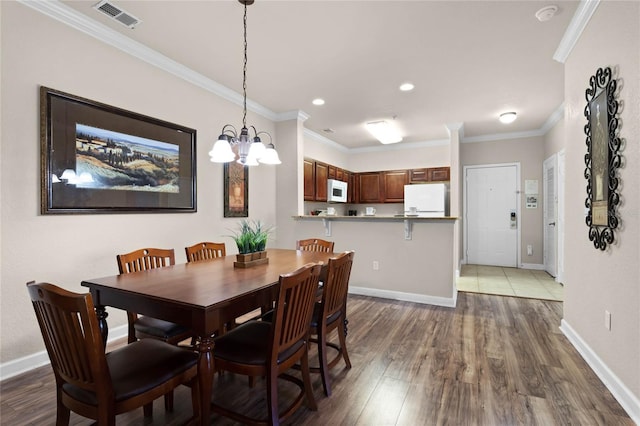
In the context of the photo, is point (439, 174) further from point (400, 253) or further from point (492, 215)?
point (400, 253)

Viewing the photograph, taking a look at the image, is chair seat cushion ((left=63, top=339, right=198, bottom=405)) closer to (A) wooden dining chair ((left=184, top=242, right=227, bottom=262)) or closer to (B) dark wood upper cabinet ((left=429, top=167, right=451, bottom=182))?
(A) wooden dining chair ((left=184, top=242, right=227, bottom=262))

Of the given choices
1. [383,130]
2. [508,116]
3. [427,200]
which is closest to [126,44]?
[383,130]

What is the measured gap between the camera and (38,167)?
7.50ft

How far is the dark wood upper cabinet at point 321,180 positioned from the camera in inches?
224

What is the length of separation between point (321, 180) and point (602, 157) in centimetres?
414

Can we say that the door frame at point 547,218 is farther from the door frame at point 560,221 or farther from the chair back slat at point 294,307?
the chair back slat at point 294,307

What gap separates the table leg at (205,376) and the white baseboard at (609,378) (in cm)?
225

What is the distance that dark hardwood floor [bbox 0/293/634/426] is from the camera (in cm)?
177

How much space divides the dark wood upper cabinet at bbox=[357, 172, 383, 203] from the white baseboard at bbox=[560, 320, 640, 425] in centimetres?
457

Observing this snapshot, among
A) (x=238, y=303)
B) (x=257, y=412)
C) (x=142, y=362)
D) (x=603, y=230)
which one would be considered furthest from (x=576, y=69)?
(x=142, y=362)

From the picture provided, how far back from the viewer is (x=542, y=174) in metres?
5.90

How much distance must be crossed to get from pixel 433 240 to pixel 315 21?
2724mm

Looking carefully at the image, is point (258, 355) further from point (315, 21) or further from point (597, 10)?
point (597, 10)

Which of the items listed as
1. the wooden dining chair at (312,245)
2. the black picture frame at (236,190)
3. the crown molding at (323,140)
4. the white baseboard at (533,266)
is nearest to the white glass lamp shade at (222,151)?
the wooden dining chair at (312,245)
